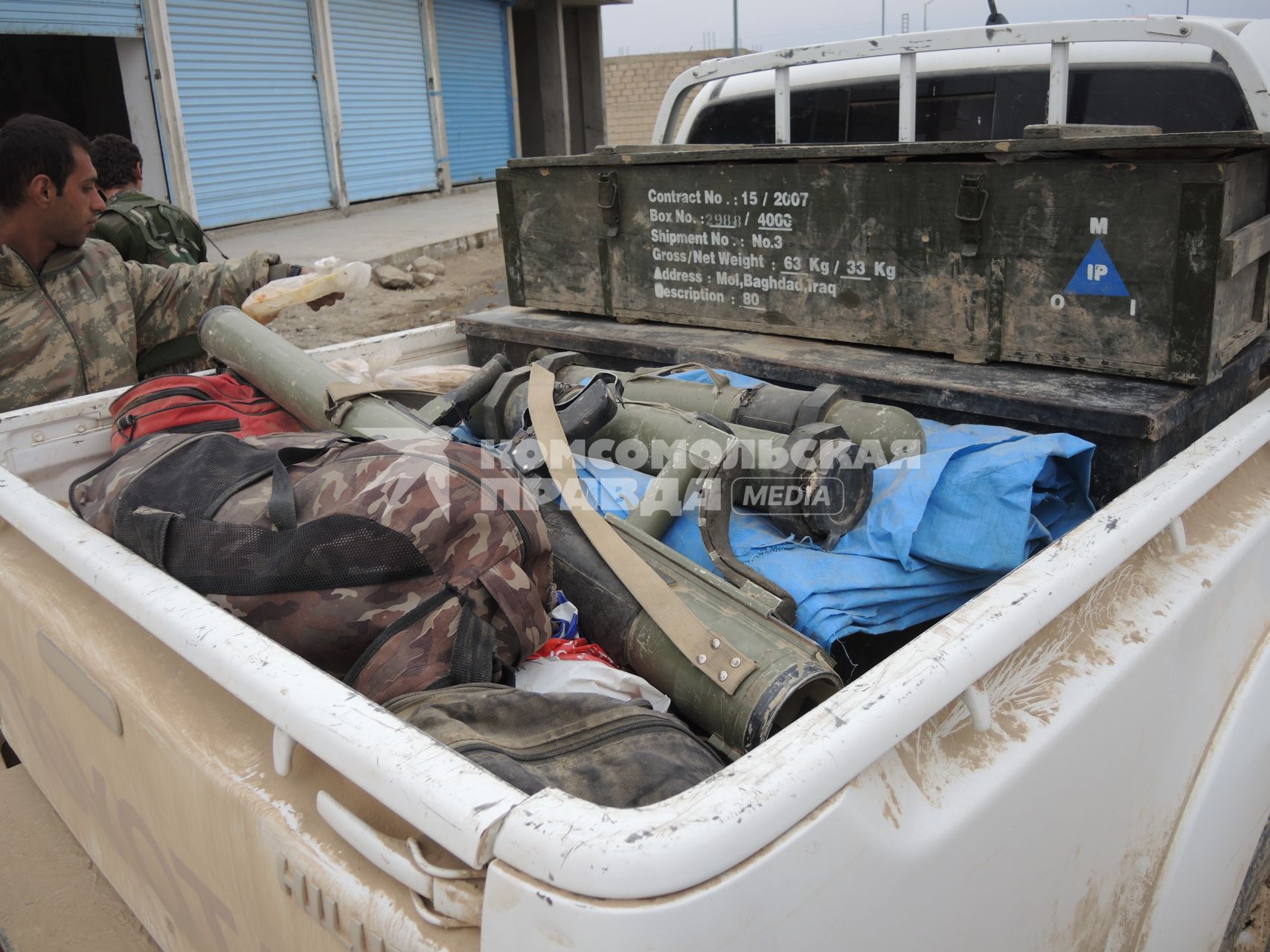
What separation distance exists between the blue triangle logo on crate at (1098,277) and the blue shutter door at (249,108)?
9204 millimetres

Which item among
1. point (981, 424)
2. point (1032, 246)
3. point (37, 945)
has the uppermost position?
point (1032, 246)

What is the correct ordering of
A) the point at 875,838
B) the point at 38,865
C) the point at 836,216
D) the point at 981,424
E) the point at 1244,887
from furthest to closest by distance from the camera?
1. the point at 836,216
2. the point at 981,424
3. the point at 38,865
4. the point at 1244,887
5. the point at 875,838

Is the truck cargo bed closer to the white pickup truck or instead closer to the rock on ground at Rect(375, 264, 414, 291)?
the white pickup truck

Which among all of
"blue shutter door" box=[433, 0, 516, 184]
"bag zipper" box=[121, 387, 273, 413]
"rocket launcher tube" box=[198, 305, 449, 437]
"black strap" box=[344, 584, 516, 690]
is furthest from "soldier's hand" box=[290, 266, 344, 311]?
"blue shutter door" box=[433, 0, 516, 184]

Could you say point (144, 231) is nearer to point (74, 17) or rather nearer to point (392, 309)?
point (392, 309)

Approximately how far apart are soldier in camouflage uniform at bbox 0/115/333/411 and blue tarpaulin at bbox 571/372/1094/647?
1.95m

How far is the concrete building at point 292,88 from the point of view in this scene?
905 cm

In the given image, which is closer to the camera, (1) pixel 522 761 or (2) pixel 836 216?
(1) pixel 522 761

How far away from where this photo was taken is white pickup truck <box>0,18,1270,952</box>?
32.8 inches

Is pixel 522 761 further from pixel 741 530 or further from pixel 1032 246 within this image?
pixel 1032 246

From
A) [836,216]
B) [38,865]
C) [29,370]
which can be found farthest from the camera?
[29,370]

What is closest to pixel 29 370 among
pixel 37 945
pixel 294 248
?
pixel 37 945

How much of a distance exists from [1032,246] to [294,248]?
812 cm

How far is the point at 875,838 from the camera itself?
95cm
